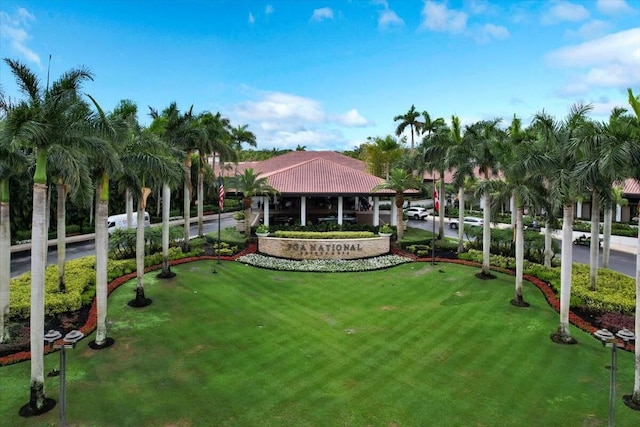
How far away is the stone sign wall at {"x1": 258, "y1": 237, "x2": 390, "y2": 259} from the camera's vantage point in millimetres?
34219

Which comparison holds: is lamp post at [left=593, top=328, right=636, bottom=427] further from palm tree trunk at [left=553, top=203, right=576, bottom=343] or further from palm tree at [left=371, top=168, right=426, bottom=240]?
palm tree at [left=371, top=168, right=426, bottom=240]

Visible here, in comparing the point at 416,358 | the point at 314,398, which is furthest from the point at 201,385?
the point at 416,358

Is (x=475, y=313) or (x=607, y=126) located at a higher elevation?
(x=607, y=126)

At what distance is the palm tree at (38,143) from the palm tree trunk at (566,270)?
1880cm

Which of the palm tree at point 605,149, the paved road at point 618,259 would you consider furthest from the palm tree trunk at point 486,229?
the paved road at point 618,259

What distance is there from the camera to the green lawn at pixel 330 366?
13.3m

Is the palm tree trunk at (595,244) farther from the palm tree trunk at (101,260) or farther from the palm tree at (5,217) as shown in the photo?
the palm tree at (5,217)

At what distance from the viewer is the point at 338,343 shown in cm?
1864

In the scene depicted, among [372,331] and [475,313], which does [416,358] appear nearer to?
[372,331]

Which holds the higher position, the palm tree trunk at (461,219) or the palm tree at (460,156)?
the palm tree at (460,156)

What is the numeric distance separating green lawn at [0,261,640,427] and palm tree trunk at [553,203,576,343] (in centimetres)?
69

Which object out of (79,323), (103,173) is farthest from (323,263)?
(103,173)

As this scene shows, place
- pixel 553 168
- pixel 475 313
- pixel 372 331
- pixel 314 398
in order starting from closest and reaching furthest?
pixel 314 398, pixel 553 168, pixel 372 331, pixel 475 313

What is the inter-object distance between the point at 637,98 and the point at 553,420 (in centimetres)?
1020
